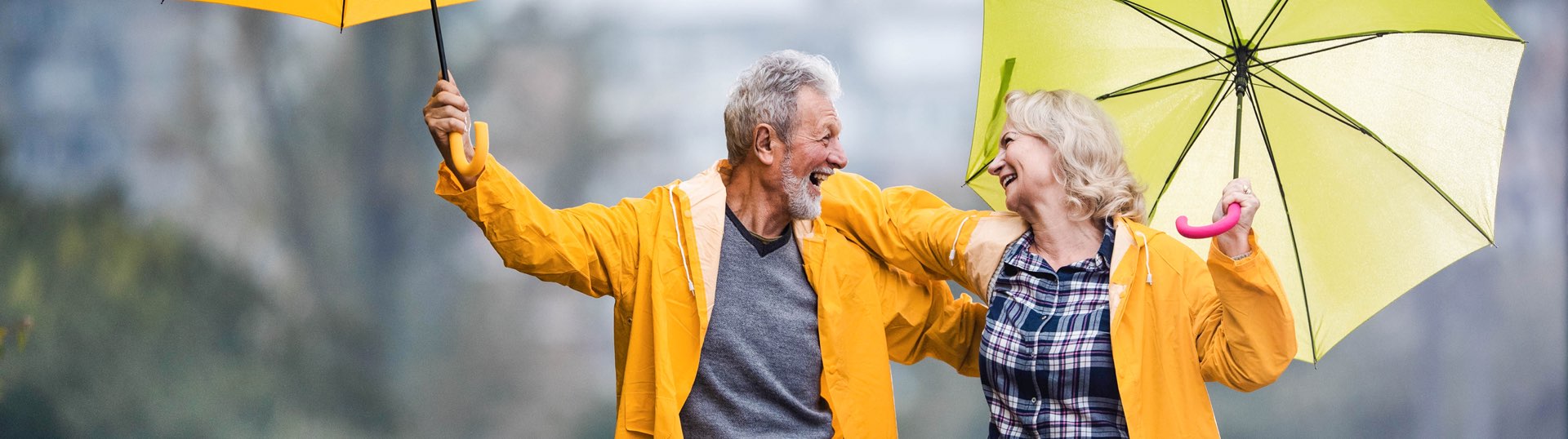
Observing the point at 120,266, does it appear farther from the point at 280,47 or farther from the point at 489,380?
Result: the point at 489,380

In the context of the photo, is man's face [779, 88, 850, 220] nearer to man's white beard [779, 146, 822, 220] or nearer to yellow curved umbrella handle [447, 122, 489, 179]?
man's white beard [779, 146, 822, 220]

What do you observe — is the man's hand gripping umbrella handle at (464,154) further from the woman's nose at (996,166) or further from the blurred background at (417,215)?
the blurred background at (417,215)

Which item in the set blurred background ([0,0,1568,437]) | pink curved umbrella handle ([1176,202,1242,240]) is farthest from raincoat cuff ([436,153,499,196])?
blurred background ([0,0,1568,437])

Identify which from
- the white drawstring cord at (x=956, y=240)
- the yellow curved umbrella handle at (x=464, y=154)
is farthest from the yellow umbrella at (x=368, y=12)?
the white drawstring cord at (x=956, y=240)

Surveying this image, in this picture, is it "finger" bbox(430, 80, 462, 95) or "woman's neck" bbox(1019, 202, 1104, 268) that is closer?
"finger" bbox(430, 80, 462, 95)

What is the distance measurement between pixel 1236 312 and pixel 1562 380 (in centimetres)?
332

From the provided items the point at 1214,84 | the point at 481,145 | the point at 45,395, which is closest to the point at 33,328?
the point at 45,395

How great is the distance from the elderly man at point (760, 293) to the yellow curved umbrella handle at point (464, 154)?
0.19 metres

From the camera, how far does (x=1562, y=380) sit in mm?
4562

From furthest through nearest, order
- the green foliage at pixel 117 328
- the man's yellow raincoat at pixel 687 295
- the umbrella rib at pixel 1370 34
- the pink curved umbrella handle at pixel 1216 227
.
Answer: the green foliage at pixel 117 328
the man's yellow raincoat at pixel 687 295
the umbrella rib at pixel 1370 34
the pink curved umbrella handle at pixel 1216 227

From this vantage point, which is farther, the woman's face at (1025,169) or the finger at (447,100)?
the woman's face at (1025,169)

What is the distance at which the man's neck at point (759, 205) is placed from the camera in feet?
8.31

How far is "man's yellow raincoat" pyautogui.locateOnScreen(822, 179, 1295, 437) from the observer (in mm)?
2016

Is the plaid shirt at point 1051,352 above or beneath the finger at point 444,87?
beneath
